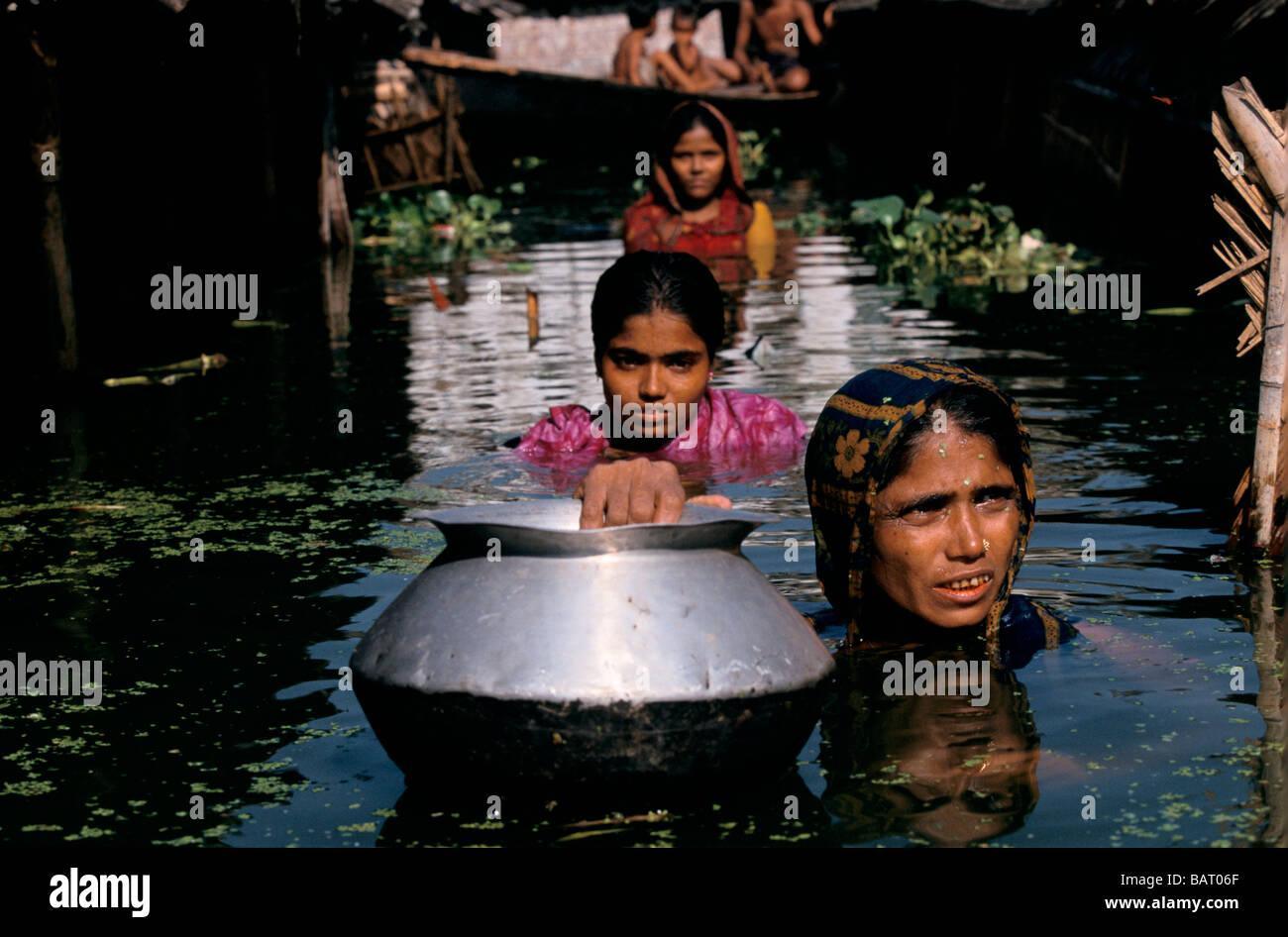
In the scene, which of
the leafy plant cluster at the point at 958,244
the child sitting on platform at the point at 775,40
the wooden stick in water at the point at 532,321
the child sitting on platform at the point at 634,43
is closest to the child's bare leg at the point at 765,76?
the child sitting on platform at the point at 775,40

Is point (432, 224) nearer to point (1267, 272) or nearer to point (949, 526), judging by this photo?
point (1267, 272)

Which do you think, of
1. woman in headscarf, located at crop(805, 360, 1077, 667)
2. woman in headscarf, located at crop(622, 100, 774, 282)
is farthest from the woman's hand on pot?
woman in headscarf, located at crop(622, 100, 774, 282)

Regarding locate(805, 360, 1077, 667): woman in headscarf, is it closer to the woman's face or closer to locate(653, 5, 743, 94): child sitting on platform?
the woman's face

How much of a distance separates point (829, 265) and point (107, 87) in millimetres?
6240

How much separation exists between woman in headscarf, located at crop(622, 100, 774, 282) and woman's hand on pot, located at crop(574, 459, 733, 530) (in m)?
10.2

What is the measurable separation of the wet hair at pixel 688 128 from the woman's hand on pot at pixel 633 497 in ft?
35.8

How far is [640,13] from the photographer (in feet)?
98.2

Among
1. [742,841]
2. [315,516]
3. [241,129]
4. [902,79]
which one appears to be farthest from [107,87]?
[902,79]

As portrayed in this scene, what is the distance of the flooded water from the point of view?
154 inches

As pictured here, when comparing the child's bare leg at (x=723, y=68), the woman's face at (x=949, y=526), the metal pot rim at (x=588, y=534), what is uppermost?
the child's bare leg at (x=723, y=68)

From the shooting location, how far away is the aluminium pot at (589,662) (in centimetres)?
346

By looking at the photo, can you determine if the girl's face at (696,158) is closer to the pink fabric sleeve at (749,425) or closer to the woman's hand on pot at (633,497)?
the pink fabric sleeve at (749,425)

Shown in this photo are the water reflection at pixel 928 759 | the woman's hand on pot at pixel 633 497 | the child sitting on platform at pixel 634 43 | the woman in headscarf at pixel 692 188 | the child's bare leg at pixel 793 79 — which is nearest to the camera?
the woman's hand on pot at pixel 633 497

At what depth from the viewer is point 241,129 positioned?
16188mm
